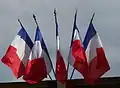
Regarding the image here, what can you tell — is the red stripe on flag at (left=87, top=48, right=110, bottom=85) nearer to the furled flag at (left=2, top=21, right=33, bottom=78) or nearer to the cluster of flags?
the cluster of flags

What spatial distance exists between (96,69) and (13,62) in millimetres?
3014

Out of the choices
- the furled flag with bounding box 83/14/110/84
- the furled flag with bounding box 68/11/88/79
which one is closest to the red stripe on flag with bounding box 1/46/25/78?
the furled flag with bounding box 68/11/88/79

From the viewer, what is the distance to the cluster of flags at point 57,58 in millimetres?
15359

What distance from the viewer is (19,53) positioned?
16172 mm

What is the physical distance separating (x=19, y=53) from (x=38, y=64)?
0.85 meters

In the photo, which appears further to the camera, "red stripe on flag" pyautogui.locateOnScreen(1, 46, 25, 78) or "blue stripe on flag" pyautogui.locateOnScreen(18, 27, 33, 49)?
"blue stripe on flag" pyautogui.locateOnScreen(18, 27, 33, 49)

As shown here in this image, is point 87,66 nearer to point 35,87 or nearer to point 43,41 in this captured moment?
point 43,41

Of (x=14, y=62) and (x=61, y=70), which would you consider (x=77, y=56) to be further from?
(x=14, y=62)

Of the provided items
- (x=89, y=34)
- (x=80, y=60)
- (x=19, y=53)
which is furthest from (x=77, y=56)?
(x=19, y=53)

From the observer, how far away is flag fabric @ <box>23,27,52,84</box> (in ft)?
51.3

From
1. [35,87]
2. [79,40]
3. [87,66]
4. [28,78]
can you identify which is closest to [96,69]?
[87,66]

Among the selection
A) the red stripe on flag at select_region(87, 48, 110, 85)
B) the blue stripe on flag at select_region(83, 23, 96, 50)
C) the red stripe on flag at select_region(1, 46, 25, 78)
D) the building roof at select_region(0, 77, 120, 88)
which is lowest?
the building roof at select_region(0, 77, 120, 88)

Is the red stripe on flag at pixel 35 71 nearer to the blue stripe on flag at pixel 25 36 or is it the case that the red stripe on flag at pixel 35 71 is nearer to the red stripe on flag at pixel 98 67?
the blue stripe on flag at pixel 25 36

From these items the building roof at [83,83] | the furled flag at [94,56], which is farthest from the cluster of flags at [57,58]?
the building roof at [83,83]
